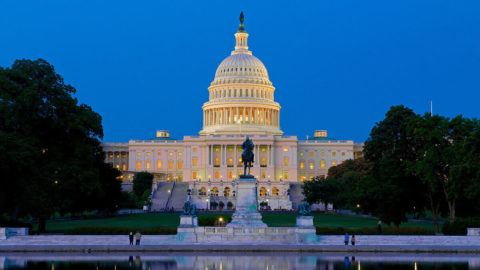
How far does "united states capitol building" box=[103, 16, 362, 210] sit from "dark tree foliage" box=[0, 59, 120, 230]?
8587 cm

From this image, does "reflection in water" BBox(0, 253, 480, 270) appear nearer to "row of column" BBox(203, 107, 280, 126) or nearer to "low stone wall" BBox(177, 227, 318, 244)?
"low stone wall" BBox(177, 227, 318, 244)

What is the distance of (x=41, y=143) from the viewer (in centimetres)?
5350

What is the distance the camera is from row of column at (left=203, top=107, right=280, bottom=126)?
155500 mm

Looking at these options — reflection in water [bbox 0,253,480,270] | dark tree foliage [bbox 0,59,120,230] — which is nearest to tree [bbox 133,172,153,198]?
dark tree foliage [bbox 0,59,120,230]

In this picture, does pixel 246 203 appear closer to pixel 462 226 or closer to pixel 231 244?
pixel 231 244

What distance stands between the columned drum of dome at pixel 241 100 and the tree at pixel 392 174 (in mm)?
93672

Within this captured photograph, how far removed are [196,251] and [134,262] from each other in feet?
20.9

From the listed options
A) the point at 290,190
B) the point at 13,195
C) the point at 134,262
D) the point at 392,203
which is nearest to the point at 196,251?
the point at 134,262

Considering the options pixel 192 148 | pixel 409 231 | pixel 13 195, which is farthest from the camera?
pixel 192 148

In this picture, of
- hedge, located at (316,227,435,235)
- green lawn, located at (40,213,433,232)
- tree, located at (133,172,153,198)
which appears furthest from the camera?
tree, located at (133,172,153,198)

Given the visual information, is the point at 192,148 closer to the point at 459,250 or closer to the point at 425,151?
the point at 425,151

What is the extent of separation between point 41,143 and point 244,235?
19886mm

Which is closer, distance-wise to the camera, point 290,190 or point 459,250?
point 459,250

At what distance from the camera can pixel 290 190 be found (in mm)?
123125
